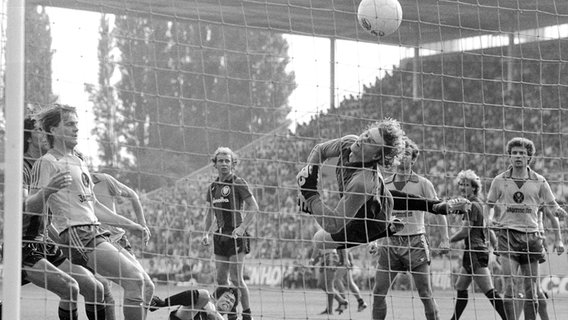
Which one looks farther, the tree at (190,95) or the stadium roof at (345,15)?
the tree at (190,95)

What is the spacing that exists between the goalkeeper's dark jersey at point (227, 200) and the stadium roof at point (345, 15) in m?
1.96

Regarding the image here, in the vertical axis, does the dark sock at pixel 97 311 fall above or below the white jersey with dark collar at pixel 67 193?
below

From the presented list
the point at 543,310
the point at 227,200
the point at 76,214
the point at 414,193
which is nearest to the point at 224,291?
the point at 227,200

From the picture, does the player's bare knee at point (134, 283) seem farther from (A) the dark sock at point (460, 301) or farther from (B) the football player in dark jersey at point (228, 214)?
(A) the dark sock at point (460, 301)

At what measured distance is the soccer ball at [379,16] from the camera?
7.71m

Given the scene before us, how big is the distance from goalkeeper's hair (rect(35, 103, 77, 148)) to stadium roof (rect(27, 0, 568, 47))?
3.87 feet

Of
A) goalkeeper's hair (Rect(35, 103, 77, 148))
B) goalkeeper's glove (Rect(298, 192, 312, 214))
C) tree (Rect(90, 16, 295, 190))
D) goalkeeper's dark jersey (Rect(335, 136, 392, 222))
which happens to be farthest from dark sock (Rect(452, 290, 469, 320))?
goalkeeper's hair (Rect(35, 103, 77, 148))

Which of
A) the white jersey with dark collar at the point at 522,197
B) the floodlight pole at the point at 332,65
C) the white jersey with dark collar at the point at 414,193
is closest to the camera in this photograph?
the floodlight pole at the point at 332,65

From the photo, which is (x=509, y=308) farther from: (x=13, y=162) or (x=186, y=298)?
(x=13, y=162)

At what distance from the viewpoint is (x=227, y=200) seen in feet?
34.5

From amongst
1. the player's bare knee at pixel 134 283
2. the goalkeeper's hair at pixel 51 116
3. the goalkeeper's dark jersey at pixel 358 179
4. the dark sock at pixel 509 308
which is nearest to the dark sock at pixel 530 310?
the dark sock at pixel 509 308

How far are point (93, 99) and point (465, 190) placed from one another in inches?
273

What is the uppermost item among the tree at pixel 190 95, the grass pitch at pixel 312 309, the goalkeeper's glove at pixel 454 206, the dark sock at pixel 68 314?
the tree at pixel 190 95

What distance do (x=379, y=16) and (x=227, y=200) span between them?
11.3 ft
